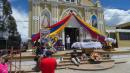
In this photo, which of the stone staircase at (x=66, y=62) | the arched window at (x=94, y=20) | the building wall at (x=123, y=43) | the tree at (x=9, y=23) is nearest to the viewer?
the stone staircase at (x=66, y=62)

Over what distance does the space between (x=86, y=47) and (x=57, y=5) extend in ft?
30.1

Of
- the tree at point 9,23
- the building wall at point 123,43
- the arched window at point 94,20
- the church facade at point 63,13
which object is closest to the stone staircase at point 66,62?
the church facade at point 63,13

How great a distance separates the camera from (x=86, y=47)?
18812 mm

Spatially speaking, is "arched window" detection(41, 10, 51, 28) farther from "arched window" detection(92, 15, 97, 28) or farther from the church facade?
"arched window" detection(92, 15, 97, 28)

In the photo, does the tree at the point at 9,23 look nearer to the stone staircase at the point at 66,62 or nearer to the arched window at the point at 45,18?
the arched window at the point at 45,18

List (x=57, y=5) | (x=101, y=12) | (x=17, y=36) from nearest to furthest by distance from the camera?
(x=57, y=5), (x=101, y=12), (x=17, y=36)

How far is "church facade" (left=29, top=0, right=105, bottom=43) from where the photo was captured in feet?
82.4

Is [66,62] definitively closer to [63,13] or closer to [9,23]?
[63,13]

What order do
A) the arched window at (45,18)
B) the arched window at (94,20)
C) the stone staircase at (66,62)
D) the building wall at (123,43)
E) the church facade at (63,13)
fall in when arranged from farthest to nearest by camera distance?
the building wall at (123,43)
the arched window at (94,20)
the arched window at (45,18)
the church facade at (63,13)
the stone staircase at (66,62)

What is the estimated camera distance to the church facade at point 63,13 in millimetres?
25125

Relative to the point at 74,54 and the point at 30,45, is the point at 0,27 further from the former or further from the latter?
the point at 74,54

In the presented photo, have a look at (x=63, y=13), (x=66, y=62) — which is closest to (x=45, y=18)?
(x=63, y=13)

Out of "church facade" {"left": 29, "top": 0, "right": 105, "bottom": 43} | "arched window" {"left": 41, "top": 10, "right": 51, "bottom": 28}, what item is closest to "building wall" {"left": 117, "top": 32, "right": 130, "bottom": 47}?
"church facade" {"left": 29, "top": 0, "right": 105, "bottom": 43}

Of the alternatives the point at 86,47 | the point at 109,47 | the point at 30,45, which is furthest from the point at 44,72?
the point at 30,45
